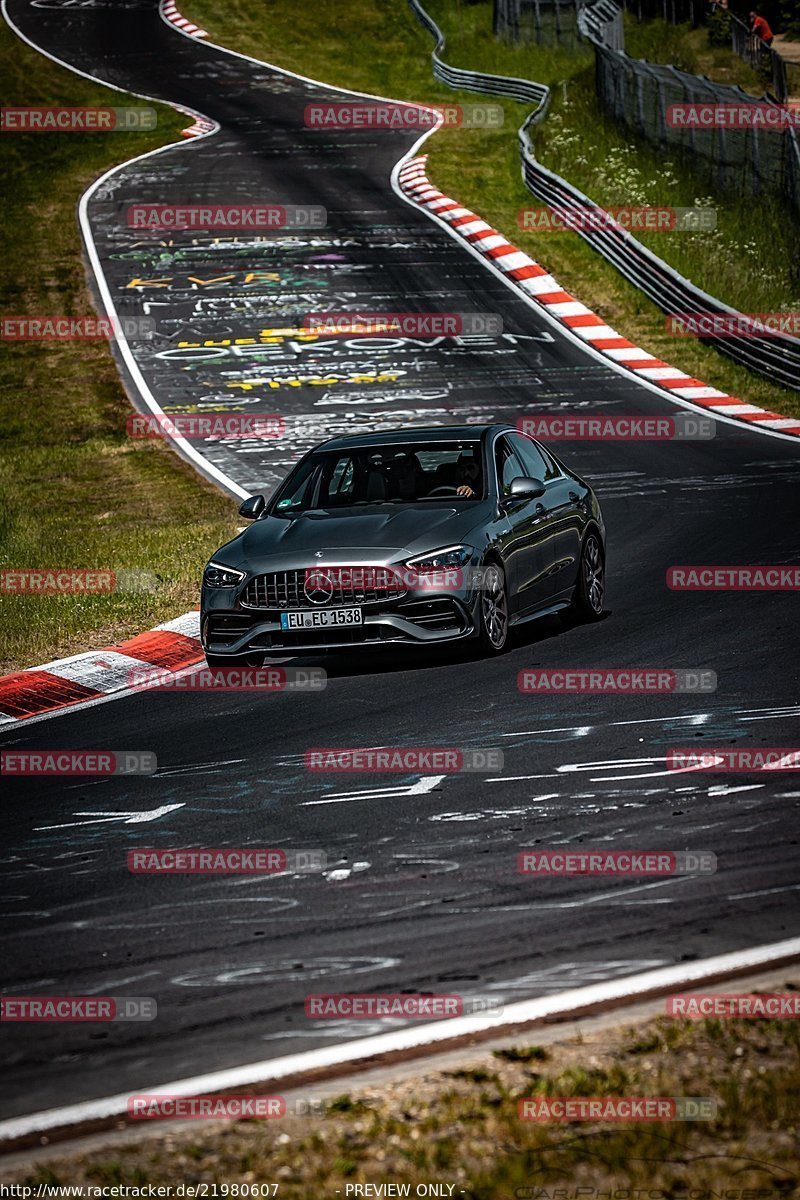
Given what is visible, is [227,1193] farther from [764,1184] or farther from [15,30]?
[15,30]

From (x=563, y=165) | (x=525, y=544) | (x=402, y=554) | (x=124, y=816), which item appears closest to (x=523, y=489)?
(x=525, y=544)

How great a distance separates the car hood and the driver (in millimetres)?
205

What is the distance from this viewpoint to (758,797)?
7.43 meters

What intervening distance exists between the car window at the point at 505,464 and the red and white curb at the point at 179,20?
49156mm

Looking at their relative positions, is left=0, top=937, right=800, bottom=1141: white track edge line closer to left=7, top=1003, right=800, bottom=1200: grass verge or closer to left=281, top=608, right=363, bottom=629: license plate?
left=7, top=1003, right=800, bottom=1200: grass verge

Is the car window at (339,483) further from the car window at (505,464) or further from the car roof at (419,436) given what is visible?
the car window at (505,464)

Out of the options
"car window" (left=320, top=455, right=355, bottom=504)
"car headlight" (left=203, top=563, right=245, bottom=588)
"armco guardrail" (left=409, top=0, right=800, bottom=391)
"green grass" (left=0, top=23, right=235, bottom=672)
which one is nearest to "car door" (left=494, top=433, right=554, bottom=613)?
"car window" (left=320, top=455, right=355, bottom=504)

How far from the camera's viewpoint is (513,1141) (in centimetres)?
430

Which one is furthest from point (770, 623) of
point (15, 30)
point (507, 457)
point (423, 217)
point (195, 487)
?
point (15, 30)

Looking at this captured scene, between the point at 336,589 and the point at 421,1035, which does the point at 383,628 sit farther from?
the point at 421,1035

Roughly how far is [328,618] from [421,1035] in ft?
19.3

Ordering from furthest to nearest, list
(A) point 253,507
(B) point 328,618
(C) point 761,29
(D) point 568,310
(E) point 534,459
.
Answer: (C) point 761,29, (D) point 568,310, (E) point 534,459, (A) point 253,507, (B) point 328,618

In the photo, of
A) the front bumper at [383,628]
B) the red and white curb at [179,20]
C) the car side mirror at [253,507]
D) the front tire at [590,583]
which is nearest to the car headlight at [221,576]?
the front bumper at [383,628]

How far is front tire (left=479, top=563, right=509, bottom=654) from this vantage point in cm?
1098
